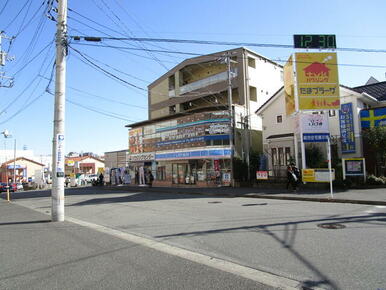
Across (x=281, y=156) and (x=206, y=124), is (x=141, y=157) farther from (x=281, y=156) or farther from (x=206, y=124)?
(x=281, y=156)

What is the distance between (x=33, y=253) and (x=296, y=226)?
6.40 metres

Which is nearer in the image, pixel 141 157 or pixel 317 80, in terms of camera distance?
pixel 317 80

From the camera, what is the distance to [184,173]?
2891 cm

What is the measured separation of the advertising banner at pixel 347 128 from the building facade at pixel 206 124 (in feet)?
23.2

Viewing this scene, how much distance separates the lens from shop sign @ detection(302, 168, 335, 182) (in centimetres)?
1742

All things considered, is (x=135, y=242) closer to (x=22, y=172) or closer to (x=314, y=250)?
(x=314, y=250)

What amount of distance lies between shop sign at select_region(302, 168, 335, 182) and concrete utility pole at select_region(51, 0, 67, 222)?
14213mm

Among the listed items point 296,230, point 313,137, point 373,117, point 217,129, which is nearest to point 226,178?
point 217,129

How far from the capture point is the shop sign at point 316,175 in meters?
→ 17.4

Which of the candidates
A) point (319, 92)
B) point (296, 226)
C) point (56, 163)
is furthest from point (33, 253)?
point (319, 92)

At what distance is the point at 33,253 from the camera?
6.29 meters

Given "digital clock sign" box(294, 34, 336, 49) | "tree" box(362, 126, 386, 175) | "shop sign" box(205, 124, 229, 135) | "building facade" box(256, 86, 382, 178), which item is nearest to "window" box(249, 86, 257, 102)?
"building facade" box(256, 86, 382, 178)

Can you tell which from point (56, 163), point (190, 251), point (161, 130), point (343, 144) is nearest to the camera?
point (190, 251)

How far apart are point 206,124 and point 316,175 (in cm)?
1121
